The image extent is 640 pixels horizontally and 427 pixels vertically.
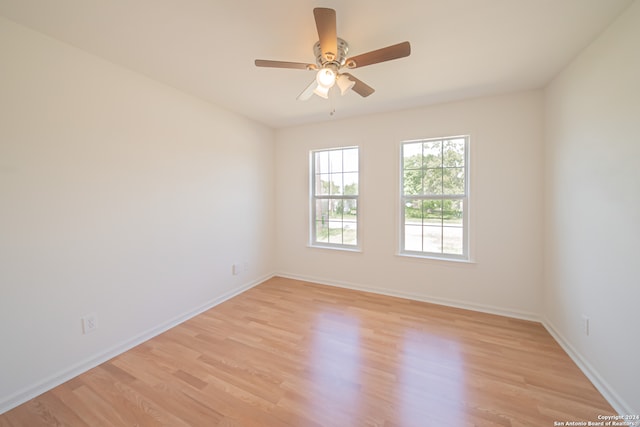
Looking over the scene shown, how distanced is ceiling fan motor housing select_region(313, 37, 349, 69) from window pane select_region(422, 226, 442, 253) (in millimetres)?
2245

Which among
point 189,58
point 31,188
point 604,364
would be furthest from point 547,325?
point 31,188

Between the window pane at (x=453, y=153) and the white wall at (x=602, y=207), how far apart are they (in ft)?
2.60

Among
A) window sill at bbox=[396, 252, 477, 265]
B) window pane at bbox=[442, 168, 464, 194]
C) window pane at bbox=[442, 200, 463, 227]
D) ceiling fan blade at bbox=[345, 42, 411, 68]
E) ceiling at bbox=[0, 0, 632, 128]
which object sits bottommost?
window sill at bbox=[396, 252, 477, 265]

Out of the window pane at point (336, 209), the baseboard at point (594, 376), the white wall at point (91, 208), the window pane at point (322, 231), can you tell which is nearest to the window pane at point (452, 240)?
the baseboard at point (594, 376)

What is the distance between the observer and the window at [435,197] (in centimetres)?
287

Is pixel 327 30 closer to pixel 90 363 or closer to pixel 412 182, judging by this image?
pixel 412 182

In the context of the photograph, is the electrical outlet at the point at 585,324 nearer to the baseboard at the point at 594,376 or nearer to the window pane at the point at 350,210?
the baseboard at the point at 594,376

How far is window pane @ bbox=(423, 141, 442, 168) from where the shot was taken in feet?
9.70

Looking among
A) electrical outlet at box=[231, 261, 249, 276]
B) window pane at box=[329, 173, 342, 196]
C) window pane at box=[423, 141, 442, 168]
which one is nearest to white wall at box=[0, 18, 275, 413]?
electrical outlet at box=[231, 261, 249, 276]

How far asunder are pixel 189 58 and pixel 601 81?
3.03 metres

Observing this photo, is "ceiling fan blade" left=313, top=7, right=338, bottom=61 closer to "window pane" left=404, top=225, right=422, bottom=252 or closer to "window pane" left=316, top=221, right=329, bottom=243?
"window pane" left=404, top=225, right=422, bottom=252

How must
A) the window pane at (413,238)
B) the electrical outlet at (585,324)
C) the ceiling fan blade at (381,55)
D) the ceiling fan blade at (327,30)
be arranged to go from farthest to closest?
the window pane at (413,238) < the electrical outlet at (585,324) < the ceiling fan blade at (381,55) < the ceiling fan blade at (327,30)

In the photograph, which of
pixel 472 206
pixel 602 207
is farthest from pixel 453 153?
pixel 602 207

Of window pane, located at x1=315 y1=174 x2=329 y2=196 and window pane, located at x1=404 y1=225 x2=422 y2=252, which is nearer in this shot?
window pane, located at x1=404 y1=225 x2=422 y2=252
